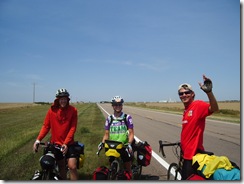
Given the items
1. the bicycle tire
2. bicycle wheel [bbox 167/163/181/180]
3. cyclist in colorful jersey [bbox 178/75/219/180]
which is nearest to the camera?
cyclist in colorful jersey [bbox 178/75/219/180]

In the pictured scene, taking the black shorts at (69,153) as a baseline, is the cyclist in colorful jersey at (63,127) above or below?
above

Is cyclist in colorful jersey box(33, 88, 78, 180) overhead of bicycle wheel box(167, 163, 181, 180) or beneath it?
overhead

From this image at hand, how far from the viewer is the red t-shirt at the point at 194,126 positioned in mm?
3750

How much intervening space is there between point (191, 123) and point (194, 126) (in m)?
0.06

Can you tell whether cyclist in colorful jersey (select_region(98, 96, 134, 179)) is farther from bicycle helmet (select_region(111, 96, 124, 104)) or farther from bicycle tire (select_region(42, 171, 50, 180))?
bicycle tire (select_region(42, 171, 50, 180))

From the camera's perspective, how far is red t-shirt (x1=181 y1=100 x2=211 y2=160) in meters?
3.75

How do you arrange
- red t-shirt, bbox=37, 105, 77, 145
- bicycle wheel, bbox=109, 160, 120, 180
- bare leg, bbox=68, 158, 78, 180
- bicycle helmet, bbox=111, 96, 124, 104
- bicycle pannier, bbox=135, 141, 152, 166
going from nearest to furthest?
bicycle wheel, bbox=109, 160, 120, 180
bare leg, bbox=68, 158, 78, 180
red t-shirt, bbox=37, 105, 77, 145
bicycle helmet, bbox=111, 96, 124, 104
bicycle pannier, bbox=135, 141, 152, 166

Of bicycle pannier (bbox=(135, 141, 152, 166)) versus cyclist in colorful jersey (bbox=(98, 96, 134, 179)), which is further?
bicycle pannier (bbox=(135, 141, 152, 166))

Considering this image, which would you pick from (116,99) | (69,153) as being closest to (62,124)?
(69,153)

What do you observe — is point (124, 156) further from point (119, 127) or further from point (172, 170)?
point (172, 170)

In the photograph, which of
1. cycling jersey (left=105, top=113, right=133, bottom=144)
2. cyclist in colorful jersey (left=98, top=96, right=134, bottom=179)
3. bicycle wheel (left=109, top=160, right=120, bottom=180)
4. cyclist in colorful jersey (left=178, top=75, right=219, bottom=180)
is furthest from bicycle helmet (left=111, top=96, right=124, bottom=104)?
cyclist in colorful jersey (left=178, top=75, right=219, bottom=180)

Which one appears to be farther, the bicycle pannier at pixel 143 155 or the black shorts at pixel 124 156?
the bicycle pannier at pixel 143 155

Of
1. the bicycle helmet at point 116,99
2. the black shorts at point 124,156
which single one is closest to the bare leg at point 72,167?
the black shorts at point 124,156

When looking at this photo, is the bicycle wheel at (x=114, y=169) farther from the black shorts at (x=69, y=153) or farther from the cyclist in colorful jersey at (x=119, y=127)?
the black shorts at (x=69, y=153)
